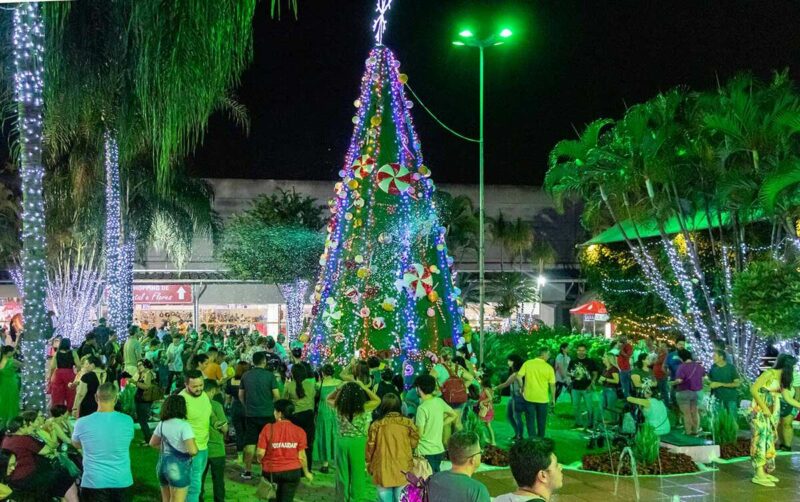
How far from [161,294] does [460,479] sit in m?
32.3

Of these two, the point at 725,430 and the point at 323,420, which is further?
the point at 725,430

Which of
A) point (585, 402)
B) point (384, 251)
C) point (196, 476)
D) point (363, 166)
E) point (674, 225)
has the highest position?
point (363, 166)

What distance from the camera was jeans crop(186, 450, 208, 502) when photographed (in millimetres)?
7350

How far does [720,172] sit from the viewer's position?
57.7 ft

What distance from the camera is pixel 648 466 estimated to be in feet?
35.2

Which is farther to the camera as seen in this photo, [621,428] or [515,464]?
[621,428]

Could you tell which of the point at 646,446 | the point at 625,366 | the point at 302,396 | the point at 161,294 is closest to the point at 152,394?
the point at 302,396

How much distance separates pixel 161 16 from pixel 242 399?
512 cm

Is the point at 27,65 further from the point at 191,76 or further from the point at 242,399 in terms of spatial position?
the point at 242,399

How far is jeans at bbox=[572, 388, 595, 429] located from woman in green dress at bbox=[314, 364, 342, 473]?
5173 mm

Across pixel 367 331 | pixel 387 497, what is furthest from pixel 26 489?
pixel 367 331

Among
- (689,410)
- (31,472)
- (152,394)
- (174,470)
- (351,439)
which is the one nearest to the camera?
(31,472)

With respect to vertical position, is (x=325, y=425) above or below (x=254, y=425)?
below

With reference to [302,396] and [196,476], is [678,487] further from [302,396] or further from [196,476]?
[196,476]
